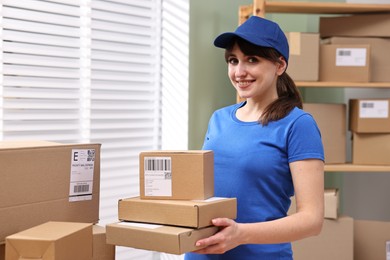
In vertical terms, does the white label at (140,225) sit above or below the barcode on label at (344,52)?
below

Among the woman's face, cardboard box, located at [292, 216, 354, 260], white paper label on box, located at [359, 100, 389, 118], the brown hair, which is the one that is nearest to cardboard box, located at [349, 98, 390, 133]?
white paper label on box, located at [359, 100, 389, 118]

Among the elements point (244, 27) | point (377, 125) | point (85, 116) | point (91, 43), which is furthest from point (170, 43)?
point (244, 27)

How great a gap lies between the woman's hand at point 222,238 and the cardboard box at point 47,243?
0.93 ft

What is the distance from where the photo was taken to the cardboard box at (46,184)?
1274 millimetres

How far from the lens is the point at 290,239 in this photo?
137 centimetres

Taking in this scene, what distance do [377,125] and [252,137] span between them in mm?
1480

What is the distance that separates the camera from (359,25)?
9.03ft

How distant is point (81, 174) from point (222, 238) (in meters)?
0.44

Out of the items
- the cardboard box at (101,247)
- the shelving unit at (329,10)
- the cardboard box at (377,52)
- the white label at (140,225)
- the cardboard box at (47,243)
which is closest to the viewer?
the cardboard box at (47,243)

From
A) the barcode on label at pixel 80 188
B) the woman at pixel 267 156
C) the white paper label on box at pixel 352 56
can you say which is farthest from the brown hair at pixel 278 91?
the white paper label on box at pixel 352 56

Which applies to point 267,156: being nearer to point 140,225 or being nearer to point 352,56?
point 140,225

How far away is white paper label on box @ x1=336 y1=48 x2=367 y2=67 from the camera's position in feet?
8.81

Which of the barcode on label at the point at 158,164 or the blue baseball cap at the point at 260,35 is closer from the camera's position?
the barcode on label at the point at 158,164

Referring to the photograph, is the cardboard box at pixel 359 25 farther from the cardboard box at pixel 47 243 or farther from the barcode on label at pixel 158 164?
the cardboard box at pixel 47 243
